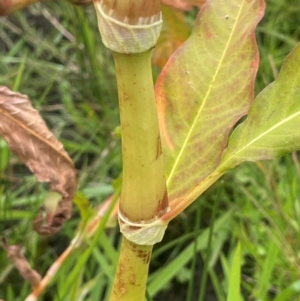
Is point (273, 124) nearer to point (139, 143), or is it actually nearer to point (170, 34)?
point (139, 143)

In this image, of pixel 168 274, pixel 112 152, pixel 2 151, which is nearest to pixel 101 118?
pixel 112 152

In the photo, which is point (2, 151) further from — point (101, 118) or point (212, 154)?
point (212, 154)

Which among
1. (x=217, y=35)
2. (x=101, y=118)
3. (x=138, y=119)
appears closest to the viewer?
(x=138, y=119)

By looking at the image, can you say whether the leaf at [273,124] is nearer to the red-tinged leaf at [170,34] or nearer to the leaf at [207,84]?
the leaf at [207,84]

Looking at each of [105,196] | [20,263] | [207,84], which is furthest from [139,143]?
[105,196]

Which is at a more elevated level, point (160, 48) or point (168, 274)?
point (160, 48)

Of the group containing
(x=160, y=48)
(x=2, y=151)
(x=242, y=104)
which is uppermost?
(x=242, y=104)
